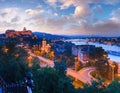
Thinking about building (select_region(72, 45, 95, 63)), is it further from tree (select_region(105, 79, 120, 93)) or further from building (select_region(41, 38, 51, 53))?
tree (select_region(105, 79, 120, 93))

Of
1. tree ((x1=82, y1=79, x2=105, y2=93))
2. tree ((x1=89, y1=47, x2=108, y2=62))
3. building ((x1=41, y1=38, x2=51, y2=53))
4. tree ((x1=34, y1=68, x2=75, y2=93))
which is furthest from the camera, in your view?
building ((x1=41, y1=38, x2=51, y2=53))

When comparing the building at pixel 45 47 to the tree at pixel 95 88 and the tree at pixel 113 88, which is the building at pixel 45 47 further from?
the tree at pixel 113 88

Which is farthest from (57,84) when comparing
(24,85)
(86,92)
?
(24,85)

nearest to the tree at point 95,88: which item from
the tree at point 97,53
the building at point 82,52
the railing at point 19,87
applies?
the railing at point 19,87

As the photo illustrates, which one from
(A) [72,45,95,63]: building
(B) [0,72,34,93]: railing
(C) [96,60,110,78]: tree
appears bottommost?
(C) [96,60,110,78]: tree

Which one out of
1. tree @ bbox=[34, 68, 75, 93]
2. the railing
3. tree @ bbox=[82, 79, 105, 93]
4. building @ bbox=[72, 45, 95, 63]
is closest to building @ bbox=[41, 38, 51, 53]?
building @ bbox=[72, 45, 95, 63]

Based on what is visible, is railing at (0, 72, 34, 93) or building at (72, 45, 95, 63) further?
building at (72, 45, 95, 63)

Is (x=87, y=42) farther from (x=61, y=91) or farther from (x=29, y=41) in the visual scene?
(x=61, y=91)

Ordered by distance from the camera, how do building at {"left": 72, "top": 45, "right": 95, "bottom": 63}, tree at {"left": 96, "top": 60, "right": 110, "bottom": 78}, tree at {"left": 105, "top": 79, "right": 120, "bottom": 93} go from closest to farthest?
tree at {"left": 105, "top": 79, "right": 120, "bottom": 93} < tree at {"left": 96, "top": 60, "right": 110, "bottom": 78} < building at {"left": 72, "top": 45, "right": 95, "bottom": 63}

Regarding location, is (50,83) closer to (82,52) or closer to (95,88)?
(95,88)
